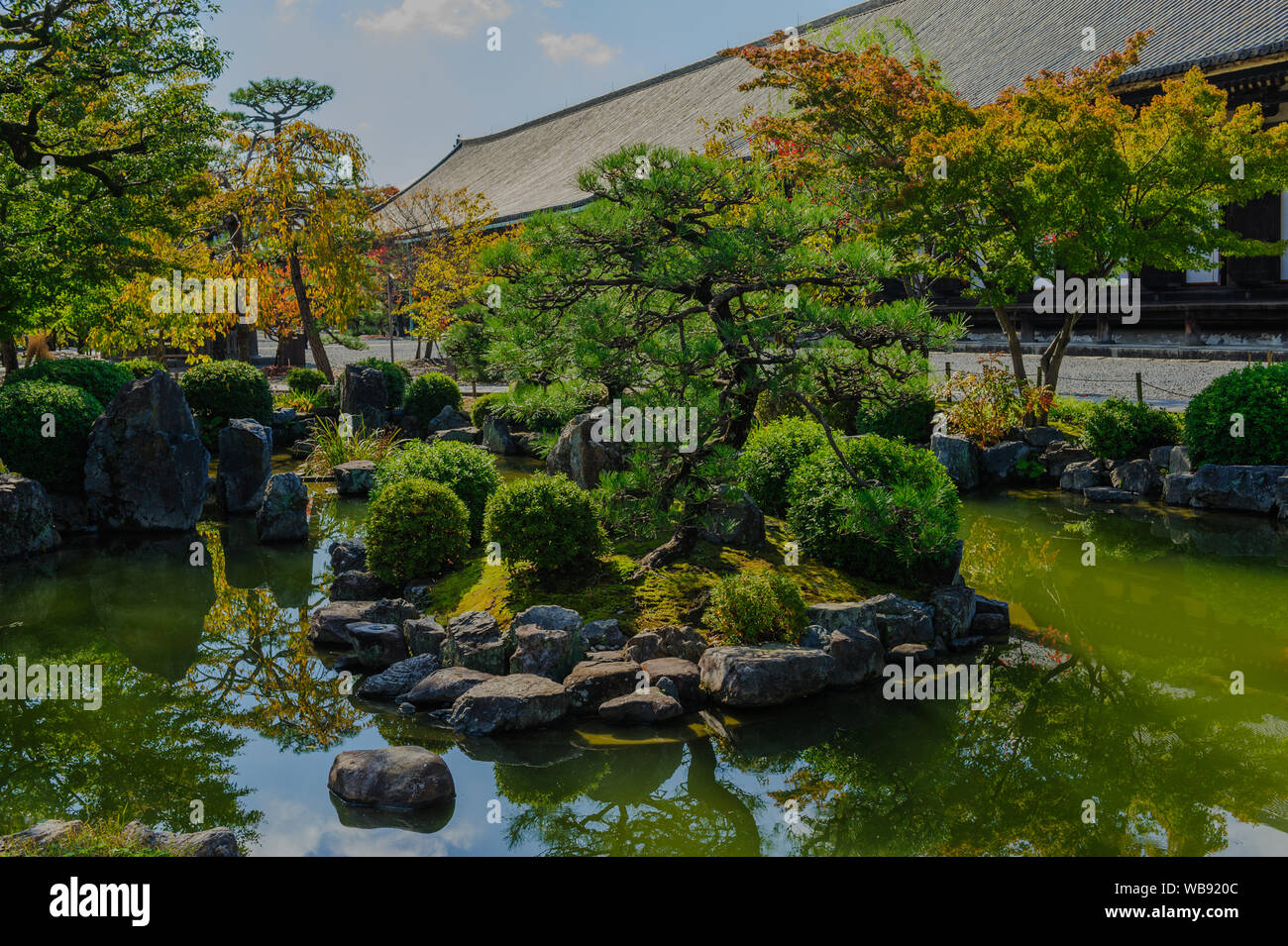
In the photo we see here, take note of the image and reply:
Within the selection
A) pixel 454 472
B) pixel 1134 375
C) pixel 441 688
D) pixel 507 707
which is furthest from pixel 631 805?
pixel 1134 375

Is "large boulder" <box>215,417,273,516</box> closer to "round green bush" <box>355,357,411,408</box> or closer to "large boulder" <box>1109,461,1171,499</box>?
"round green bush" <box>355,357,411,408</box>

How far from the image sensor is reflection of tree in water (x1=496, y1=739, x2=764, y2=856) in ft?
15.8

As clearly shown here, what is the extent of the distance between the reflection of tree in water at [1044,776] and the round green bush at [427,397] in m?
13.8

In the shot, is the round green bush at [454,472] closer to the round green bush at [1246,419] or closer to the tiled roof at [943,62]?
the round green bush at [1246,419]

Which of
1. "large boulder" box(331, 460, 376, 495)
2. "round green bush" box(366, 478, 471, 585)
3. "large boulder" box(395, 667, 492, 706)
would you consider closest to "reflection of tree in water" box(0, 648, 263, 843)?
"large boulder" box(395, 667, 492, 706)

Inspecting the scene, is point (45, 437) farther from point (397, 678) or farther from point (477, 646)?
point (477, 646)

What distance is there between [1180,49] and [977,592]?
47.7ft

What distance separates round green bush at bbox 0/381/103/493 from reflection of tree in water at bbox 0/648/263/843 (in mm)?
5143

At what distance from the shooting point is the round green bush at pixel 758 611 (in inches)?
273

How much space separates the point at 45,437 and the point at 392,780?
827cm

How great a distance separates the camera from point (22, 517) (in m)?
10.1

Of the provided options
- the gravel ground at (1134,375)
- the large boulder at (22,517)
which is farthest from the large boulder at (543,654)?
the gravel ground at (1134,375)

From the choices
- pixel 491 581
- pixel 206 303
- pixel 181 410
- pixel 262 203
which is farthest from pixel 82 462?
pixel 262 203

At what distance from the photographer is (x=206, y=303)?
20.2 m
